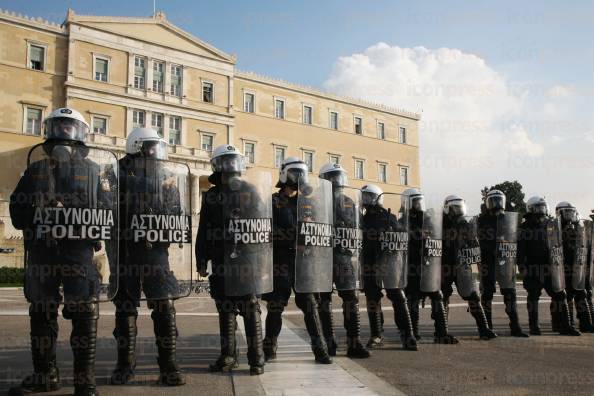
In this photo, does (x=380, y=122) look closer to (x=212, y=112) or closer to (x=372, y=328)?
(x=212, y=112)

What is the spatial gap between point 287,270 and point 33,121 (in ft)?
119

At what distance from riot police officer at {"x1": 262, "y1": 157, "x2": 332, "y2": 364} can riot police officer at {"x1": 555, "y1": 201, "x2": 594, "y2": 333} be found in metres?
5.46

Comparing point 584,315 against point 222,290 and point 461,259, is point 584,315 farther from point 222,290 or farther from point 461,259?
point 222,290

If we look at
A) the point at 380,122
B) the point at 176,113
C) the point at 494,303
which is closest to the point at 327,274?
the point at 494,303

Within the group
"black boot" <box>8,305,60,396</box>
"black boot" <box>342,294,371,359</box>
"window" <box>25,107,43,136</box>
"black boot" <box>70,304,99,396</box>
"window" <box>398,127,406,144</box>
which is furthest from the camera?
"window" <box>398,127,406,144</box>

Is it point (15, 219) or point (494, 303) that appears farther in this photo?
point (494, 303)

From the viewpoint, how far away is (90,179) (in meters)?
4.43

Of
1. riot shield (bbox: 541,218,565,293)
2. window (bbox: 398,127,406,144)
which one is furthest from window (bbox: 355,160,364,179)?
riot shield (bbox: 541,218,565,293)

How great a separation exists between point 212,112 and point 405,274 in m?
39.2

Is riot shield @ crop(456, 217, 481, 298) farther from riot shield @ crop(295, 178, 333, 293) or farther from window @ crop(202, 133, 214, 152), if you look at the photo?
window @ crop(202, 133, 214, 152)

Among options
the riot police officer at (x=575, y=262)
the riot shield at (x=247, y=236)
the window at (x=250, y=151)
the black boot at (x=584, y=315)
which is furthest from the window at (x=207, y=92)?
the riot shield at (x=247, y=236)

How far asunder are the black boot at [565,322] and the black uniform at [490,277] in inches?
35.5

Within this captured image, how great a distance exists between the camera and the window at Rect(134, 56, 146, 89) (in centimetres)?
4116

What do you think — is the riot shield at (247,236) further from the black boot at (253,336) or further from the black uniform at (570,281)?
the black uniform at (570,281)
